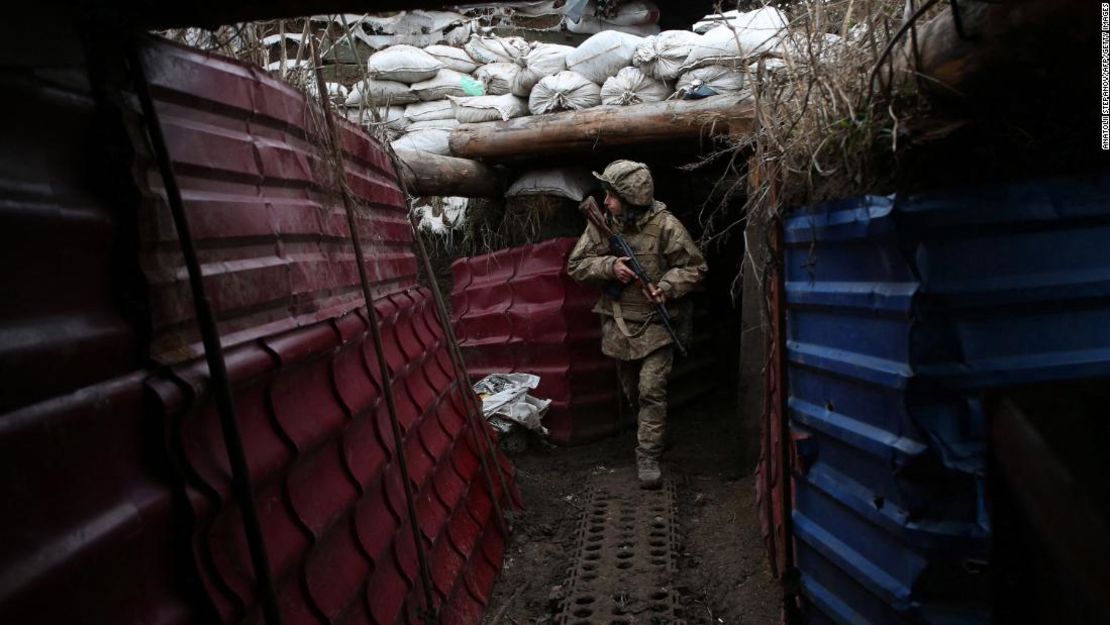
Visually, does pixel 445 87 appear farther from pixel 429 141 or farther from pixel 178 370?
pixel 178 370

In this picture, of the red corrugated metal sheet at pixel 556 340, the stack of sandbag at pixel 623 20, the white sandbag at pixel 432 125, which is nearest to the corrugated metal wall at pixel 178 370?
the red corrugated metal sheet at pixel 556 340

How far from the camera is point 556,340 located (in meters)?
5.39

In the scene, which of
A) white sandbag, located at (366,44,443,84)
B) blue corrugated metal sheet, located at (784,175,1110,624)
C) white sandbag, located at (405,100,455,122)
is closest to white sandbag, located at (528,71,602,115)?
white sandbag, located at (405,100,455,122)

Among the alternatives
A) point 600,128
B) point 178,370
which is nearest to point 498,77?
point 600,128

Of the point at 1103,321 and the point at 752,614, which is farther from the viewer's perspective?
the point at 752,614

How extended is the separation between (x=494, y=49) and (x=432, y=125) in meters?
1.52

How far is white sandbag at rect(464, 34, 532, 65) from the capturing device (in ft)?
23.1

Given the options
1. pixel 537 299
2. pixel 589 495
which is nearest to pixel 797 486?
pixel 589 495

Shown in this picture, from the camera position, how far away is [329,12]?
4.94 ft

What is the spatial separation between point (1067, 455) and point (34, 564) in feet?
5.03

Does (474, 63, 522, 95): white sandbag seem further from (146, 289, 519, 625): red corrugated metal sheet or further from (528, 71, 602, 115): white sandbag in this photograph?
(146, 289, 519, 625): red corrugated metal sheet

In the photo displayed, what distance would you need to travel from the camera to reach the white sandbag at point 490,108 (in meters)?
5.84

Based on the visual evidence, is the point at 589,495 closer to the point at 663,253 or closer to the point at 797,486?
the point at 663,253

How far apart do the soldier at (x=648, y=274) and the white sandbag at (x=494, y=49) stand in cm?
290
